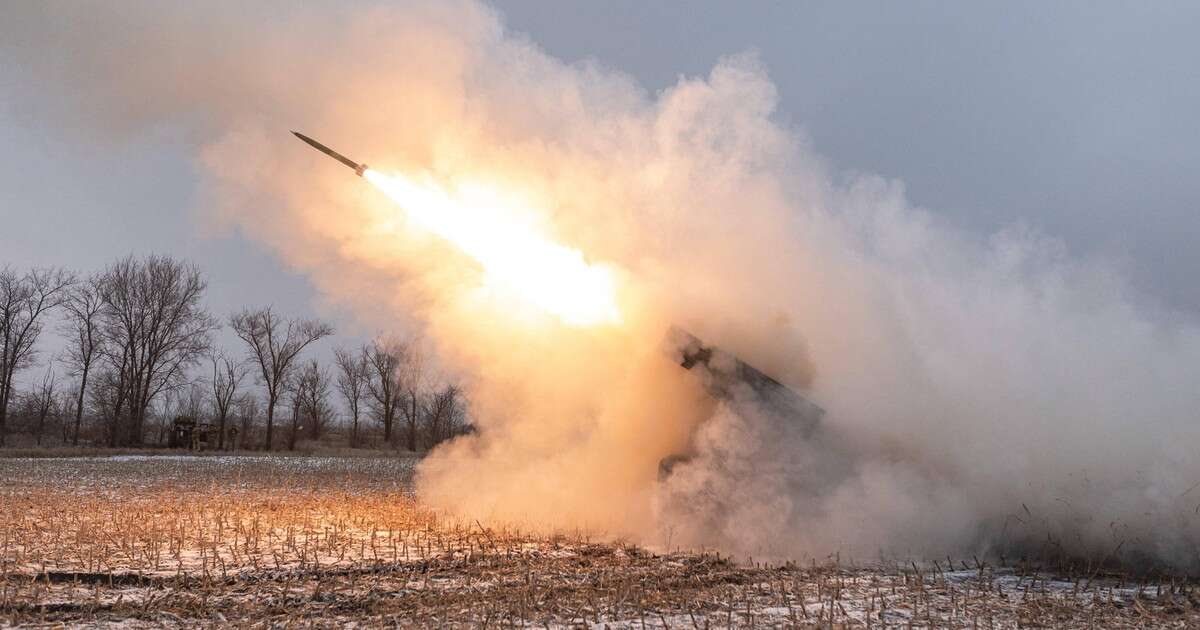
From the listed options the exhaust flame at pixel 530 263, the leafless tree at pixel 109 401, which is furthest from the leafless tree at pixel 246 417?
the exhaust flame at pixel 530 263

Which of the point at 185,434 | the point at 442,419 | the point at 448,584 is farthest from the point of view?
the point at 442,419

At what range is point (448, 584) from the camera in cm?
950

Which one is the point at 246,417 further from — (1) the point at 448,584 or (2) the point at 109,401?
(1) the point at 448,584

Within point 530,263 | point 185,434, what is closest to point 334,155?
point 530,263

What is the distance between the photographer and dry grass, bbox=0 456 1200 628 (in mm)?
8008

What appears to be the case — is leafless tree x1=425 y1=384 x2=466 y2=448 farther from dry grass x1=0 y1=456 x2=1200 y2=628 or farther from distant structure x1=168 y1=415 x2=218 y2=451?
dry grass x1=0 y1=456 x2=1200 y2=628

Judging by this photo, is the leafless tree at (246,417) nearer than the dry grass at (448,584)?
No

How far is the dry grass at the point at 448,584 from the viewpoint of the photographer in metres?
8.01

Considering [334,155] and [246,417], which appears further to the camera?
[246,417]

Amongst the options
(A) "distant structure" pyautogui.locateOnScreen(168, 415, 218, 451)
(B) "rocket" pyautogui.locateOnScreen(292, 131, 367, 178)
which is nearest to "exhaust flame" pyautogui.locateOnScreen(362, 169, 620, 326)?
(B) "rocket" pyautogui.locateOnScreen(292, 131, 367, 178)

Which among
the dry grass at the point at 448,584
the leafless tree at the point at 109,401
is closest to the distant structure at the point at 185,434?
the leafless tree at the point at 109,401

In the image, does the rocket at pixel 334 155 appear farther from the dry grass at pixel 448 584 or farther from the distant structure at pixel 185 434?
the distant structure at pixel 185 434

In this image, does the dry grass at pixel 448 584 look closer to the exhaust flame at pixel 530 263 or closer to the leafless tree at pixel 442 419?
the exhaust flame at pixel 530 263

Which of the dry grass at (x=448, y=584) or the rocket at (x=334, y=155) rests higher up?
the rocket at (x=334, y=155)
